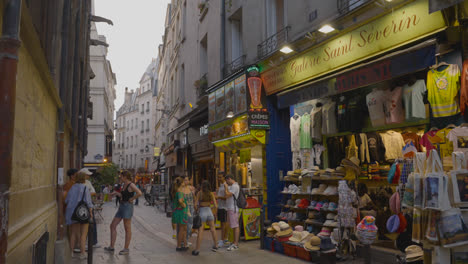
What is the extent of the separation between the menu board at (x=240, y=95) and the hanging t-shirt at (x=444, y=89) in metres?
5.77

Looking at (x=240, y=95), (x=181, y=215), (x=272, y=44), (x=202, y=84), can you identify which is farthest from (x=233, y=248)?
(x=202, y=84)

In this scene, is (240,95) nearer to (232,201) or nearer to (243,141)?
(243,141)

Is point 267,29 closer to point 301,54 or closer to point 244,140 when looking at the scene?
point 301,54

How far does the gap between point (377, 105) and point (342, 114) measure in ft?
3.66

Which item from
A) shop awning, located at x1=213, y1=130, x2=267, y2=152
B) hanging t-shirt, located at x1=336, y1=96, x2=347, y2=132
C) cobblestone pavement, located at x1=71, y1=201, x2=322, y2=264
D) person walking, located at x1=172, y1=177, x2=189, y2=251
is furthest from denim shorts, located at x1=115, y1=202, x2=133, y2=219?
hanging t-shirt, located at x1=336, y1=96, x2=347, y2=132

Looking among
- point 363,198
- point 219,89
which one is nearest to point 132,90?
point 219,89

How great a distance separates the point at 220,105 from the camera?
13500mm

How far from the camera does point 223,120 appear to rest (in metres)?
13.2

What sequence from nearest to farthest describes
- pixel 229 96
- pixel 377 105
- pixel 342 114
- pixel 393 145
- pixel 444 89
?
pixel 444 89, pixel 377 105, pixel 393 145, pixel 342 114, pixel 229 96

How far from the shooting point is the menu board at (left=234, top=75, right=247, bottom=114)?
11266 millimetres

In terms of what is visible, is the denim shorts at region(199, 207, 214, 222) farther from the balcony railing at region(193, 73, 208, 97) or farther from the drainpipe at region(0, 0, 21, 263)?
the balcony railing at region(193, 73, 208, 97)

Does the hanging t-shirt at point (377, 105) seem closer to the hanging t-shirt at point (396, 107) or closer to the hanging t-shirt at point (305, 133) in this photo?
the hanging t-shirt at point (396, 107)

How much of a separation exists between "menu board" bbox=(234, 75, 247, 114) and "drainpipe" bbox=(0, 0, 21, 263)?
892cm

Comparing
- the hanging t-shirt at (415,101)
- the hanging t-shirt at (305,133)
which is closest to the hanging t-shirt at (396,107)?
the hanging t-shirt at (415,101)
